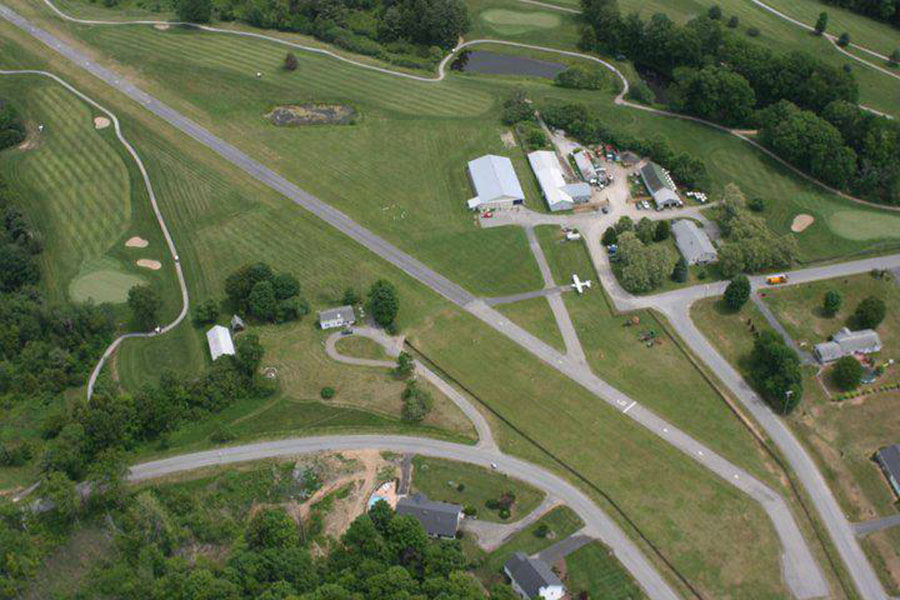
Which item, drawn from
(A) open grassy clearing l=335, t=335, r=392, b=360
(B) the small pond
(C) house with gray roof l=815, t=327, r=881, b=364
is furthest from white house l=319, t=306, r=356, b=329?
(B) the small pond

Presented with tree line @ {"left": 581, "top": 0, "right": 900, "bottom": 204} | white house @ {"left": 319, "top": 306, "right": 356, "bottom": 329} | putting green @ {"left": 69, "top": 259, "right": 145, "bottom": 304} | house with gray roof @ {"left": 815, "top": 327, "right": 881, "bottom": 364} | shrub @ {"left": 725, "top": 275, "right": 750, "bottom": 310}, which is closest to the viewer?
house with gray roof @ {"left": 815, "top": 327, "right": 881, "bottom": 364}

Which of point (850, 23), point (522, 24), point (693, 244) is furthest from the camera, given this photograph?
point (522, 24)

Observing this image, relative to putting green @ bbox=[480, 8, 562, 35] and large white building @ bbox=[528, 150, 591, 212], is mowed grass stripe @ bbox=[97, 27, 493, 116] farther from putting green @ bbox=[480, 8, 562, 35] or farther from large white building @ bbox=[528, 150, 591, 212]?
putting green @ bbox=[480, 8, 562, 35]

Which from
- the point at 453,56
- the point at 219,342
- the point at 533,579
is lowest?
the point at 219,342

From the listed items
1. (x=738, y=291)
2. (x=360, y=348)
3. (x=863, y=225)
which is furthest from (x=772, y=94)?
(x=360, y=348)

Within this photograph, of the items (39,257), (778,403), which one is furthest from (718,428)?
(39,257)

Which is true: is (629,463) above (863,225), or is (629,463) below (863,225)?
below

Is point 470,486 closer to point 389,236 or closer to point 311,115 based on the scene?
point 389,236
